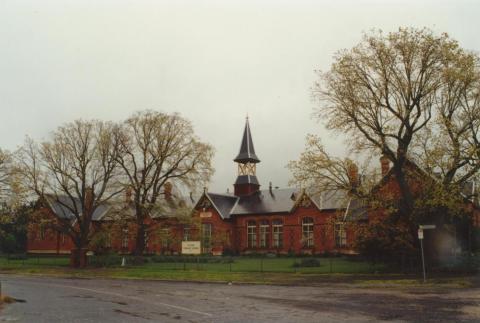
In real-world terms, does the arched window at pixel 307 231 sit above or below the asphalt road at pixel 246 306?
above

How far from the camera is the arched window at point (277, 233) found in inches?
2325

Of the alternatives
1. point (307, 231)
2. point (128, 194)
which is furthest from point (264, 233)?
point (128, 194)

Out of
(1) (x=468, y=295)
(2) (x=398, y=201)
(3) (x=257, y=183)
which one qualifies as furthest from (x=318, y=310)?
Result: (3) (x=257, y=183)

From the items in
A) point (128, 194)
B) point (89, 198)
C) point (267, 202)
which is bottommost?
point (89, 198)

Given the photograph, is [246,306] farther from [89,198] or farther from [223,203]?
[223,203]

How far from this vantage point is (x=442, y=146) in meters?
28.3

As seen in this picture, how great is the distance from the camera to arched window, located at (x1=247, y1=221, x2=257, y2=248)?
200ft

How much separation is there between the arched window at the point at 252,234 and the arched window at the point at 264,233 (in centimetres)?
91

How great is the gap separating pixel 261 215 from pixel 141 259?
19.9 m

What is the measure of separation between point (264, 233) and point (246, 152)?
39.9ft

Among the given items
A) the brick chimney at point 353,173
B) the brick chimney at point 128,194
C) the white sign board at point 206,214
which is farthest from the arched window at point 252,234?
the brick chimney at point 353,173

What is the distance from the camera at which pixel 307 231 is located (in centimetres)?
5731

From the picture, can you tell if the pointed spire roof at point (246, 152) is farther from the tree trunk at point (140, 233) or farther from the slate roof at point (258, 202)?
the tree trunk at point (140, 233)

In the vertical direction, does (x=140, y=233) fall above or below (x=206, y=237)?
below
